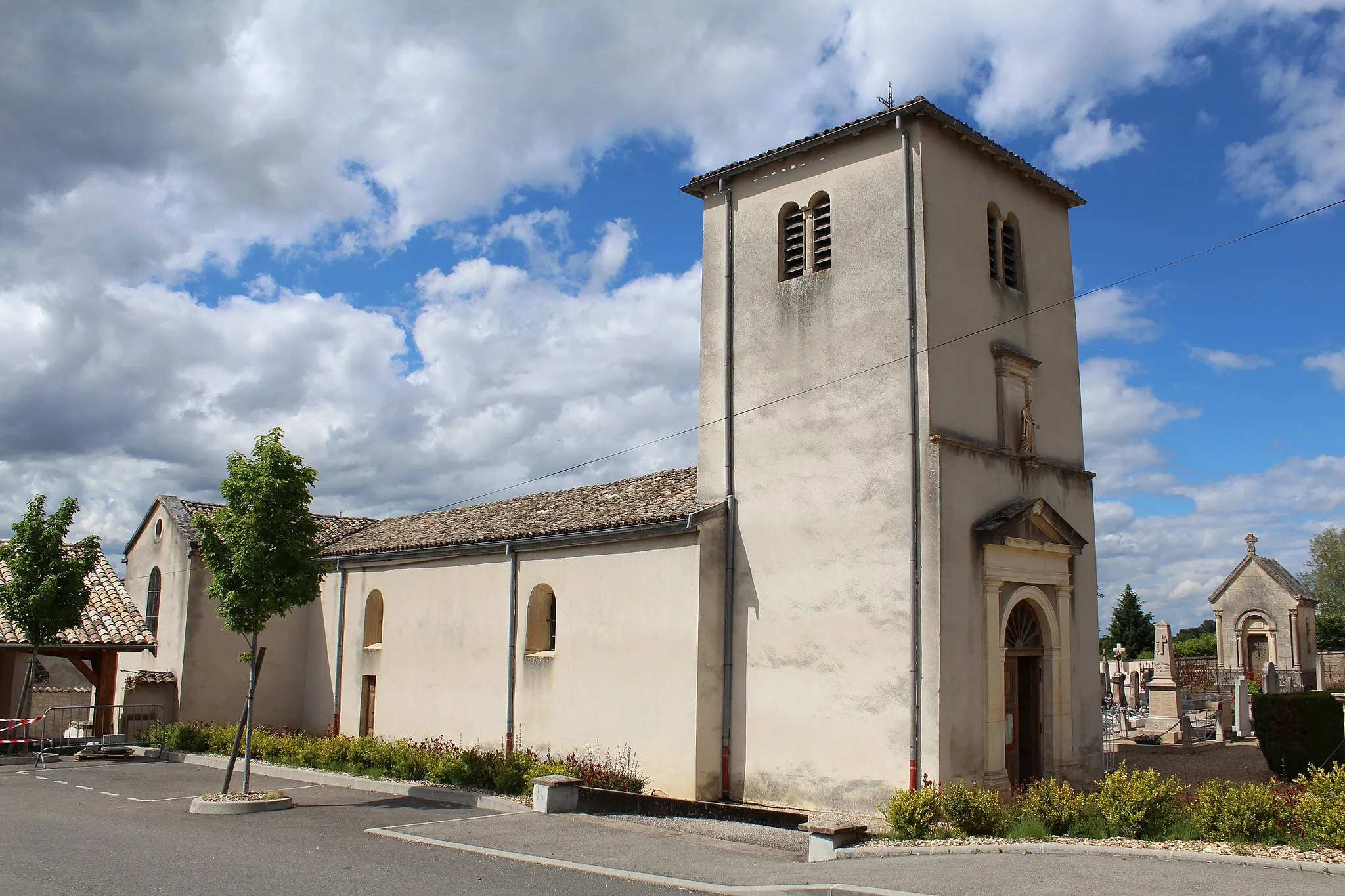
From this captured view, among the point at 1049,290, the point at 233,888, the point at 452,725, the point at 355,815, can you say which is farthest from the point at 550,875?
the point at 1049,290

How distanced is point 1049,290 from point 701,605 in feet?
28.3

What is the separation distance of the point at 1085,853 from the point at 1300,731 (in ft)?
38.1

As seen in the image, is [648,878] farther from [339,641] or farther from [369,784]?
[339,641]

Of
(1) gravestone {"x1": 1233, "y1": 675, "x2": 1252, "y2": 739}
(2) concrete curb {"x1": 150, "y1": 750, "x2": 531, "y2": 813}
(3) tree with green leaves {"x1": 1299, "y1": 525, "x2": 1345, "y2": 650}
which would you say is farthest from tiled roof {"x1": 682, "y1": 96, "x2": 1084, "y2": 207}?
(3) tree with green leaves {"x1": 1299, "y1": 525, "x2": 1345, "y2": 650}

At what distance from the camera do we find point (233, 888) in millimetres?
10117

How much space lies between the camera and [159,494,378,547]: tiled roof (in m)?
25.0

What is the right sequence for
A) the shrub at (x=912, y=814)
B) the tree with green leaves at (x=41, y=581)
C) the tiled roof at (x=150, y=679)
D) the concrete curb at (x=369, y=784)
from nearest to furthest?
the shrub at (x=912, y=814) < the concrete curb at (x=369, y=784) < the tree with green leaves at (x=41, y=581) < the tiled roof at (x=150, y=679)

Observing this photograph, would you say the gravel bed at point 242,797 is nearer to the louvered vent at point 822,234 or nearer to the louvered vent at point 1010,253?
the louvered vent at point 822,234

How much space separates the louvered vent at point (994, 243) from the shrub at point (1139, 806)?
8.79 m

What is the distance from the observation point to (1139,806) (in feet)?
36.3

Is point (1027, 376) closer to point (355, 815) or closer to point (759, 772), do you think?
point (759, 772)

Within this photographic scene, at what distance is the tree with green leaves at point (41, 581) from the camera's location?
21828 mm

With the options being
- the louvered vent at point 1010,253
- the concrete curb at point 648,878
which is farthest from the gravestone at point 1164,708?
the concrete curb at point 648,878

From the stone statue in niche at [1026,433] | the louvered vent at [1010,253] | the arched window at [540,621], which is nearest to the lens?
A: the stone statue in niche at [1026,433]
